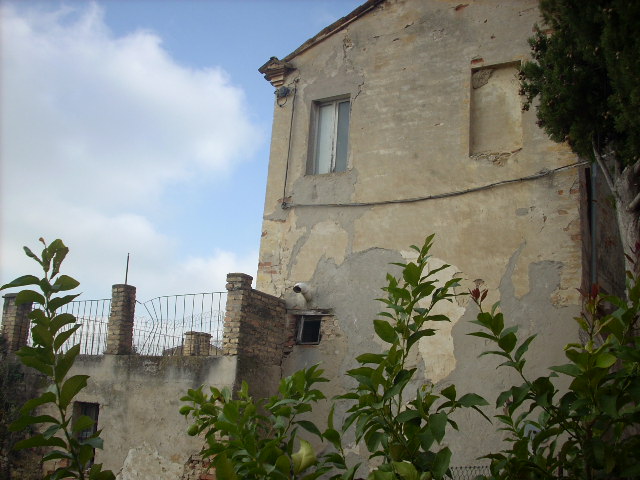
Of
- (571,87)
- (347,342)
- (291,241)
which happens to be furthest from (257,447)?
(291,241)

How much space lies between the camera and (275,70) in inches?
438

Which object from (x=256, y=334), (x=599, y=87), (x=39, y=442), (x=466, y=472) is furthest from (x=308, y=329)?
(x=39, y=442)

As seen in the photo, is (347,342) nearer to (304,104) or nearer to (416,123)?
(416,123)

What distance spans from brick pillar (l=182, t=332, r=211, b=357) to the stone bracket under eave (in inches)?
165

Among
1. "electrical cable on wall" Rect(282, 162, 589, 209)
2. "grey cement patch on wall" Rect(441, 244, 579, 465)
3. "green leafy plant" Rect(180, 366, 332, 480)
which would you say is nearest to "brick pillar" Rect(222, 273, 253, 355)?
"electrical cable on wall" Rect(282, 162, 589, 209)

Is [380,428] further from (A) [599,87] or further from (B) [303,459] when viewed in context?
(A) [599,87]

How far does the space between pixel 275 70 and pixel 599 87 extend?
18.3 feet

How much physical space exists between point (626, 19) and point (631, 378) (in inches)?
173

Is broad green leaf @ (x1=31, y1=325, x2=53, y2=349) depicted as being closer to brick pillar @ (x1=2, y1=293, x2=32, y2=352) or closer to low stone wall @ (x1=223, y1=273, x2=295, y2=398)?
low stone wall @ (x1=223, y1=273, x2=295, y2=398)

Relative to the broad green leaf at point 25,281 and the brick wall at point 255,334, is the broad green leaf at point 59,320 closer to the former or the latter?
the broad green leaf at point 25,281

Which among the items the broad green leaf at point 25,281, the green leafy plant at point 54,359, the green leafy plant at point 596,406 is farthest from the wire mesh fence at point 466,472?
the broad green leaf at point 25,281

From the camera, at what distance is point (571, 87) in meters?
7.01

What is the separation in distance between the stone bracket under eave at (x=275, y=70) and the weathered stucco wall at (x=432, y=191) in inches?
4.8

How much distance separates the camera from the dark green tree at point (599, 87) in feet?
20.0
